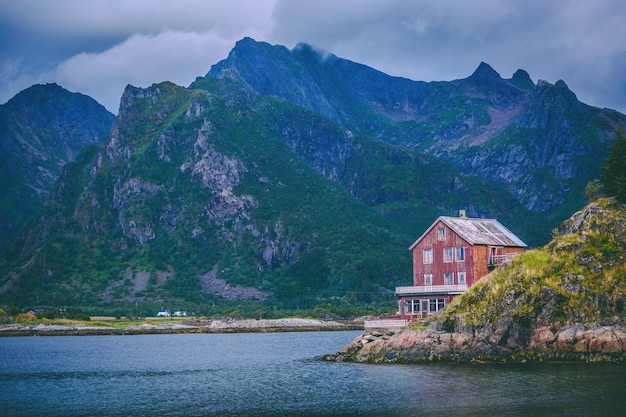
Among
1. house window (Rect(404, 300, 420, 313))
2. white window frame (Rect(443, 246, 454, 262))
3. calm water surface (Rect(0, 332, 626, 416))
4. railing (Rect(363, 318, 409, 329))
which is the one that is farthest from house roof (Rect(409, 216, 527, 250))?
calm water surface (Rect(0, 332, 626, 416))

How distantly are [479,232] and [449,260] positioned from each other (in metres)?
5.80

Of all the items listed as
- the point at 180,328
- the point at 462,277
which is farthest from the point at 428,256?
the point at 180,328

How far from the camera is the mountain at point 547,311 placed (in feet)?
227

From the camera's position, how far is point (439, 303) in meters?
95.2

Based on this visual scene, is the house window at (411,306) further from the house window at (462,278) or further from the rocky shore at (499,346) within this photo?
the rocky shore at (499,346)

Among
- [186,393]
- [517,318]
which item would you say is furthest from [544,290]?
[186,393]

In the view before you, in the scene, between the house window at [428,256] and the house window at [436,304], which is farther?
the house window at [428,256]

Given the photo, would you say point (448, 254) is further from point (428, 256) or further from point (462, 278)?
point (462, 278)

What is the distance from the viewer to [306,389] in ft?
210

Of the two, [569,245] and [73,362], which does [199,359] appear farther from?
[569,245]

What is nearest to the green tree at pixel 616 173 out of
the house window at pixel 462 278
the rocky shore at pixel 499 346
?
the rocky shore at pixel 499 346

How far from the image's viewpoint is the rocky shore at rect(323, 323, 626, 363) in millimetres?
68000

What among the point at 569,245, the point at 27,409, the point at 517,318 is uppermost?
the point at 569,245

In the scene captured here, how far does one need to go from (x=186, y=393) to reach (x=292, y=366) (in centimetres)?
2005
